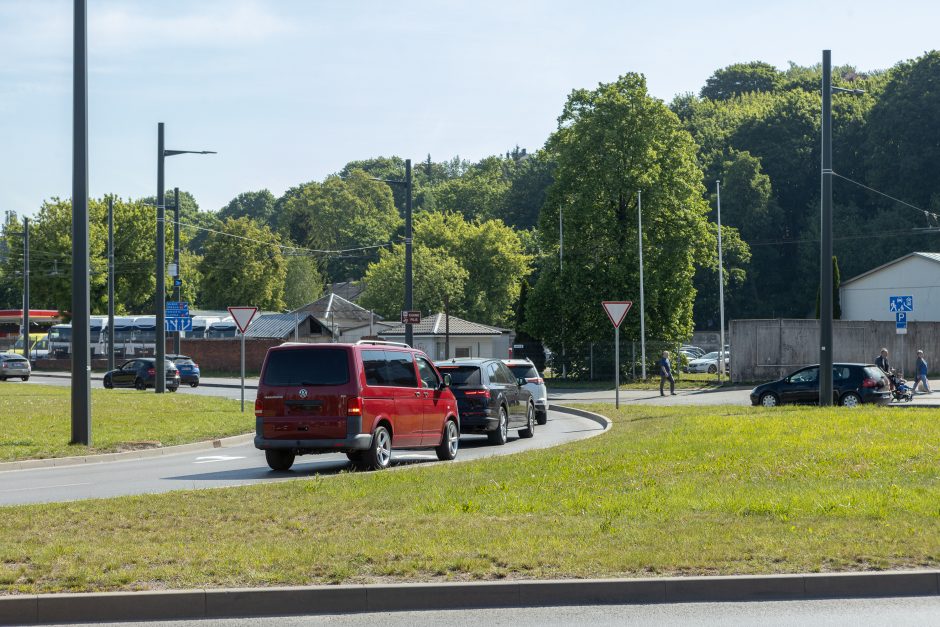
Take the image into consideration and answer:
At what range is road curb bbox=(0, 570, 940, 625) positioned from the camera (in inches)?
304

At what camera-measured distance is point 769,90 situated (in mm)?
123250

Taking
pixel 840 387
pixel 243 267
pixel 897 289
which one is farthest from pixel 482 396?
pixel 243 267

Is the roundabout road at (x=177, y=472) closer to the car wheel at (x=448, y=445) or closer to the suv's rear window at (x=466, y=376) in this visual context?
the car wheel at (x=448, y=445)

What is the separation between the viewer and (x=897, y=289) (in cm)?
6638

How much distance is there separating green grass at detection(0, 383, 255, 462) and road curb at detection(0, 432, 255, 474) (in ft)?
0.95

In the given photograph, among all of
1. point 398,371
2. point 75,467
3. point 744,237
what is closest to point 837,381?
point 398,371

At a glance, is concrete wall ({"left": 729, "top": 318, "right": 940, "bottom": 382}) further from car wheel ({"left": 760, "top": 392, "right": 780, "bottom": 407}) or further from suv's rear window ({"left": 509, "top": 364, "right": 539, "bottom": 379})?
suv's rear window ({"left": 509, "top": 364, "right": 539, "bottom": 379})

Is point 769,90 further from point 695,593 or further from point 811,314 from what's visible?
point 695,593

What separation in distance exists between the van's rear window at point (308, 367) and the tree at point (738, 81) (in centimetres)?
11235

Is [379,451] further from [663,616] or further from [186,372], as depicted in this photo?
[186,372]

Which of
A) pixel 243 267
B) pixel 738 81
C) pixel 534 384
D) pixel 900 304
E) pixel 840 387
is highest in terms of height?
pixel 738 81

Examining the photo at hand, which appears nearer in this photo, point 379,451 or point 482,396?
point 379,451

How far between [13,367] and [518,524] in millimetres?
57190

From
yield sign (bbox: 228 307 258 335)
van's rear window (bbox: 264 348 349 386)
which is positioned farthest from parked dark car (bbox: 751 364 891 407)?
van's rear window (bbox: 264 348 349 386)
